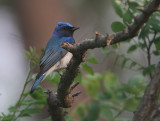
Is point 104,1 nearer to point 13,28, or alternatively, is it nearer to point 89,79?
point 13,28

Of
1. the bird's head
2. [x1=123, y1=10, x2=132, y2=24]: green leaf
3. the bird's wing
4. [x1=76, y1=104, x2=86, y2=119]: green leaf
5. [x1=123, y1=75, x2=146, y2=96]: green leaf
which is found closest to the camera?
[x1=123, y1=10, x2=132, y2=24]: green leaf

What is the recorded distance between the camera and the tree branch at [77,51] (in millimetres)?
1924

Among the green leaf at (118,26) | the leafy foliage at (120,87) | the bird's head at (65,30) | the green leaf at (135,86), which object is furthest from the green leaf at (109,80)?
the bird's head at (65,30)

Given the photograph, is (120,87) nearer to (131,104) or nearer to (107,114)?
(131,104)

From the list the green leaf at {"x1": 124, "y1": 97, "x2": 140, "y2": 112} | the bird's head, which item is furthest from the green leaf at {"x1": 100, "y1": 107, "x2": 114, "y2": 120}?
the bird's head

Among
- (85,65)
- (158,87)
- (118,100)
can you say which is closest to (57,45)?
(85,65)

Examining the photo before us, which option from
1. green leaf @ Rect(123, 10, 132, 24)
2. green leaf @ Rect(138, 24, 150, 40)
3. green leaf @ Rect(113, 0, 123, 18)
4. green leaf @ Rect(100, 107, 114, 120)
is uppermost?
green leaf @ Rect(113, 0, 123, 18)

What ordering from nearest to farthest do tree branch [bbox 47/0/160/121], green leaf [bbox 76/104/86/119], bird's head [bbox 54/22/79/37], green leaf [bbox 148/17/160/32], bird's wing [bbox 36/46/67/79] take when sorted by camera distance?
1. tree branch [bbox 47/0/160/121]
2. green leaf [bbox 148/17/160/32]
3. green leaf [bbox 76/104/86/119]
4. bird's wing [bbox 36/46/67/79]
5. bird's head [bbox 54/22/79/37]

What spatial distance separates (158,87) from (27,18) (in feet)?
17.7

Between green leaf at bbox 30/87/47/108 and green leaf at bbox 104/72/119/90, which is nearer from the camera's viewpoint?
green leaf at bbox 30/87/47/108

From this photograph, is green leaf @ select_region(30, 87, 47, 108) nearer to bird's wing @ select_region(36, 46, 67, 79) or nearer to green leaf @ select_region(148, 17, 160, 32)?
bird's wing @ select_region(36, 46, 67, 79)

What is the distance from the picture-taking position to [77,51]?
248 cm

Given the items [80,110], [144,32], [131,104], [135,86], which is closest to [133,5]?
[144,32]

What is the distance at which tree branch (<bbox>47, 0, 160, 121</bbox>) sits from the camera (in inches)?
75.7
